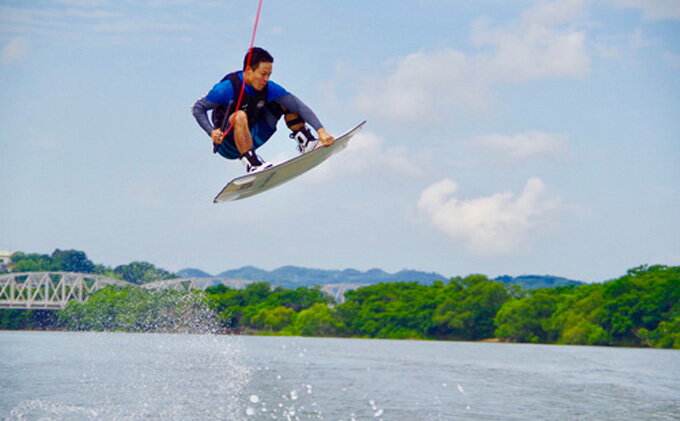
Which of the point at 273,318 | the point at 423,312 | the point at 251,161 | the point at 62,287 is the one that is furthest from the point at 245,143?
the point at 62,287

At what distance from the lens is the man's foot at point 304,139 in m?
10.1

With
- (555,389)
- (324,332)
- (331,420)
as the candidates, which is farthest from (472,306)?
(331,420)

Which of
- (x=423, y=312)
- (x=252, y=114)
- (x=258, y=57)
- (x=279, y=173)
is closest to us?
(x=258, y=57)

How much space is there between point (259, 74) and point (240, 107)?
51 centimetres

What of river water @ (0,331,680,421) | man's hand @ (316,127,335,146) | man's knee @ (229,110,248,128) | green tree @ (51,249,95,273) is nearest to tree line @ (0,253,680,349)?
river water @ (0,331,680,421)

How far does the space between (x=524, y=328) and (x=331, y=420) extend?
61.0 meters

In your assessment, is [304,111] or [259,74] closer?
[259,74]

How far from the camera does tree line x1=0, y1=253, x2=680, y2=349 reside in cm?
7425

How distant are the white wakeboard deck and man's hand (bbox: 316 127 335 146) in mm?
113

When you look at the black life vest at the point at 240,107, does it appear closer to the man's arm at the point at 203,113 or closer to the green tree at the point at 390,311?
the man's arm at the point at 203,113

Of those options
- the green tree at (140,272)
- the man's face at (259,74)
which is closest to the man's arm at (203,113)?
the man's face at (259,74)

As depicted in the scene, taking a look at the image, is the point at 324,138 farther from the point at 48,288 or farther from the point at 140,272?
the point at 140,272

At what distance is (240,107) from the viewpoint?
955 cm

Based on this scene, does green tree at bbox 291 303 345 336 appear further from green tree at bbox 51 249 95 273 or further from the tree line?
green tree at bbox 51 249 95 273
